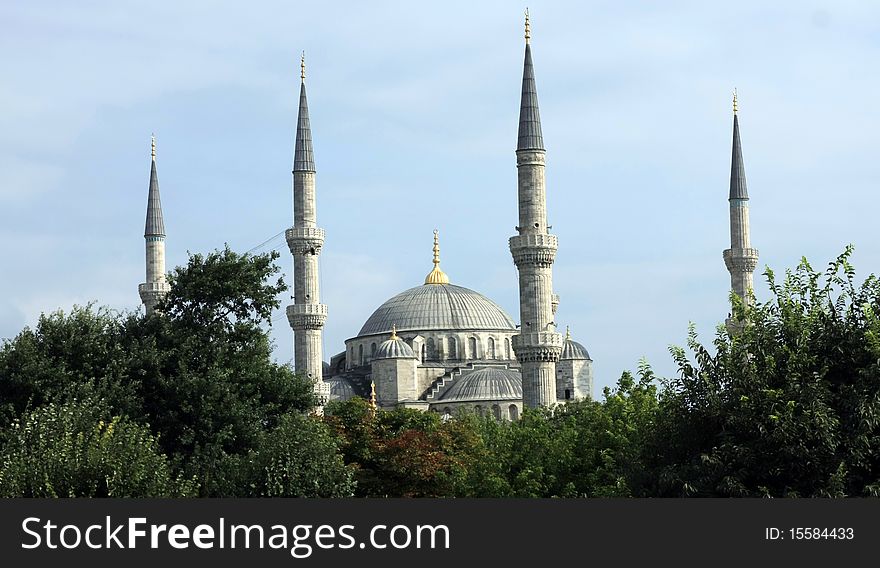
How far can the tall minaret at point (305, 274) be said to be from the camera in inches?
2505

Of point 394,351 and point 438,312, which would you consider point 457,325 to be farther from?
point 394,351

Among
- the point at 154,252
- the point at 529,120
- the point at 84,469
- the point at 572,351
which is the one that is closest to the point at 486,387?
the point at 572,351

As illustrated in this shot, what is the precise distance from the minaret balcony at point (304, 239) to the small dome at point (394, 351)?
19.1m

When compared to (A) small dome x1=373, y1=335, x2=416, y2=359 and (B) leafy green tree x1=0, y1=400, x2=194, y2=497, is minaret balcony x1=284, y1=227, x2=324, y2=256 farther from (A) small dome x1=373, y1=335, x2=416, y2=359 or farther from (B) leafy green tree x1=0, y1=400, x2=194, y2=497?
(B) leafy green tree x1=0, y1=400, x2=194, y2=497

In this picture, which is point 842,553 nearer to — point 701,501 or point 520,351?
point 701,501

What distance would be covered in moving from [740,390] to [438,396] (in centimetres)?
6119

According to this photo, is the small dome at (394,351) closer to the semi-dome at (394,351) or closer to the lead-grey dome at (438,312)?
the semi-dome at (394,351)

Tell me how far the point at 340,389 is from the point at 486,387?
827 centimetres

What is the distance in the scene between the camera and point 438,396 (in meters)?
83.6

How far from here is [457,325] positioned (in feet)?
304

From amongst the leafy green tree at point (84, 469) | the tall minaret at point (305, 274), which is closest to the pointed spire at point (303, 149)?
the tall minaret at point (305, 274)

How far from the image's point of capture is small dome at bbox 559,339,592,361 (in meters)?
82.2

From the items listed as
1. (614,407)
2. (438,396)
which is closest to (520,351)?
(614,407)

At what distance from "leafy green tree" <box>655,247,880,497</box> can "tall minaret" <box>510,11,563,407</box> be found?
101ft
